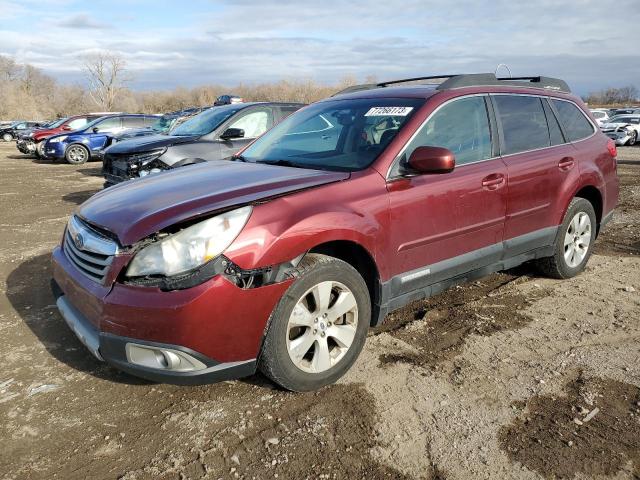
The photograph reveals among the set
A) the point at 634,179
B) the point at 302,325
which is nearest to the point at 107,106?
the point at 634,179

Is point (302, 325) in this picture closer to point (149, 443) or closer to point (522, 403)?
point (149, 443)

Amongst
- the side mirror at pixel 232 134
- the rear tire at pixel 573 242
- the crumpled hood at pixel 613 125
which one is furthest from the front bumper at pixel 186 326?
the crumpled hood at pixel 613 125

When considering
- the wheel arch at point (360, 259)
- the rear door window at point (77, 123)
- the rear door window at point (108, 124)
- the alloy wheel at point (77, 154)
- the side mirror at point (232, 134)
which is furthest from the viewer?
the rear door window at point (77, 123)

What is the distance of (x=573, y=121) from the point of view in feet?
15.9

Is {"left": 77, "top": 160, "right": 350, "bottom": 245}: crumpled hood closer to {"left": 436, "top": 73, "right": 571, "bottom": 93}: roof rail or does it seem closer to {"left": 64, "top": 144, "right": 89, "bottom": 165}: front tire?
{"left": 436, "top": 73, "right": 571, "bottom": 93}: roof rail

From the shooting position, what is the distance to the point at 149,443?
8.52ft

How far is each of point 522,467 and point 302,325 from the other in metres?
1.28

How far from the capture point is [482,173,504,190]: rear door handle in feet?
12.4

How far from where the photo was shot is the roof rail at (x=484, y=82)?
155 inches

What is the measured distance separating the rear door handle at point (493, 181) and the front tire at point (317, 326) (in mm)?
1334

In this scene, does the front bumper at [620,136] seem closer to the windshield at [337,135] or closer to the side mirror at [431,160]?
the windshield at [337,135]

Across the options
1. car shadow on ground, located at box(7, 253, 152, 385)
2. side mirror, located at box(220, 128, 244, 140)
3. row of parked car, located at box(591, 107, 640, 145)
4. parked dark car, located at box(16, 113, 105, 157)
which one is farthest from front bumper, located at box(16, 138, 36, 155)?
row of parked car, located at box(591, 107, 640, 145)

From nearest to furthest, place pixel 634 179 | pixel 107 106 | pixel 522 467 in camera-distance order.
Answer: pixel 522 467 < pixel 634 179 < pixel 107 106

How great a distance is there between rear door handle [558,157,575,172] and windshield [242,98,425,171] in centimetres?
157
